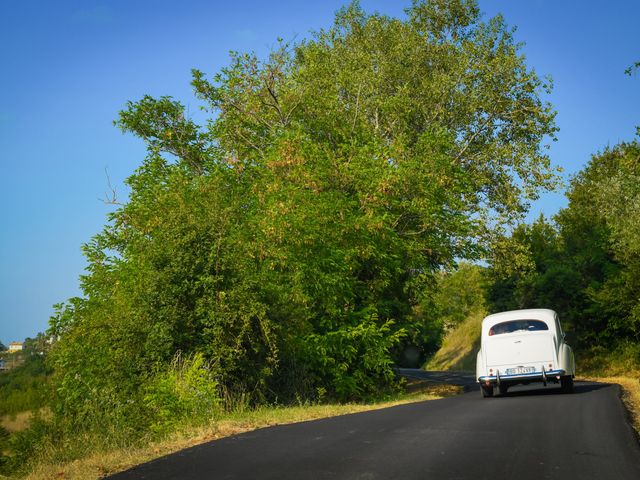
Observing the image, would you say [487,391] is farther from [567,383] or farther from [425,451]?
[425,451]

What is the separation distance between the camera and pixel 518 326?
18297mm

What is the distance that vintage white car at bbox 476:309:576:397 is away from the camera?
57.1 feet

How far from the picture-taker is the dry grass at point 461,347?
6056 cm

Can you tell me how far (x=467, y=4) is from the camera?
1379 inches

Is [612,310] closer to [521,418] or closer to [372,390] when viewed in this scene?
[372,390]

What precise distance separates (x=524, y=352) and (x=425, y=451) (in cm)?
969

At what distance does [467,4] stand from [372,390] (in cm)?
2134

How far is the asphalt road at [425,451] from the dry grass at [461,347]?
154ft

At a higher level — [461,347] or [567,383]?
[461,347]

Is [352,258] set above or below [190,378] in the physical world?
above

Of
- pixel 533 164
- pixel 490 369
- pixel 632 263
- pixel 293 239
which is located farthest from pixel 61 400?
pixel 632 263

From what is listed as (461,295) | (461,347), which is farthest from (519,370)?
(461,295)

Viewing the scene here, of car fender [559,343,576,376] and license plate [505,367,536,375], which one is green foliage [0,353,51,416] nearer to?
license plate [505,367,536,375]

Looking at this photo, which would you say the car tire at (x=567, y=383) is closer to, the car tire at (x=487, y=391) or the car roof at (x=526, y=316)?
the car roof at (x=526, y=316)
